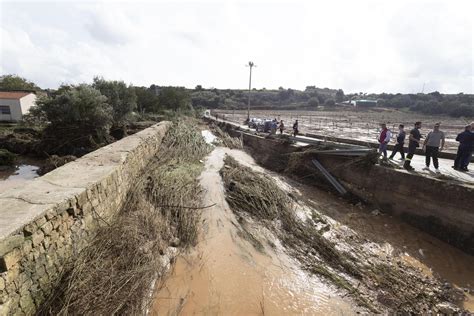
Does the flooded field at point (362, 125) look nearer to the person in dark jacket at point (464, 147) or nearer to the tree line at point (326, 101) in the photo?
the person in dark jacket at point (464, 147)

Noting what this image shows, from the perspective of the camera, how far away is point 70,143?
1688cm

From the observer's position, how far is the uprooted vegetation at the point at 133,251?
11.3 feet

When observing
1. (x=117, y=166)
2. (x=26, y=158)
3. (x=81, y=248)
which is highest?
(x=117, y=166)

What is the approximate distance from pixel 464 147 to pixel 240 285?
8.54 metres

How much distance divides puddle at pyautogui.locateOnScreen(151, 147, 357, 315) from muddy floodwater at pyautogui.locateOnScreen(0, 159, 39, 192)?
10.8 m

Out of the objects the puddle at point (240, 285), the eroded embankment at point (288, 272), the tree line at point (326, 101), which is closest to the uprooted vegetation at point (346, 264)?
the eroded embankment at point (288, 272)

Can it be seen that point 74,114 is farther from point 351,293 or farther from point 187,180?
point 351,293

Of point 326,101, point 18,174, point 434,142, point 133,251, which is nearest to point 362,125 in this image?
point 434,142

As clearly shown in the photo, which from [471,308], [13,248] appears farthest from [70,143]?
[471,308]

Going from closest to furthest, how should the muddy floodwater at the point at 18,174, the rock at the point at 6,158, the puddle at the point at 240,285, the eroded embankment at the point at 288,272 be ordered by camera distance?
the puddle at the point at 240,285
the eroded embankment at the point at 288,272
the muddy floodwater at the point at 18,174
the rock at the point at 6,158

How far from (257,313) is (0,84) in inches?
2254

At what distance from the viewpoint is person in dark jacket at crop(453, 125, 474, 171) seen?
773 centimetres

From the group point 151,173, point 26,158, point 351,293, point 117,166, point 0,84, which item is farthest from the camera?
point 0,84

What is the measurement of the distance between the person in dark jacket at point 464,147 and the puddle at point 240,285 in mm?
6768
